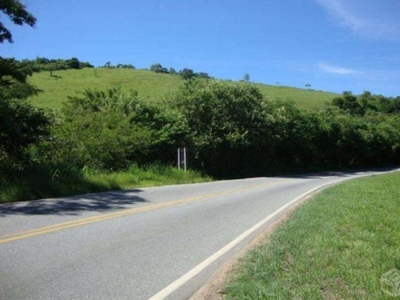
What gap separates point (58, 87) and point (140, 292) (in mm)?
73155

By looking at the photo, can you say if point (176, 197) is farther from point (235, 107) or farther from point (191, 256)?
point (235, 107)

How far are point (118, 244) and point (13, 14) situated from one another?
39.7 feet

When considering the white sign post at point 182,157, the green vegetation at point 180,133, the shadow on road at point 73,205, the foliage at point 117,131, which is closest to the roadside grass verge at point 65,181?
the green vegetation at point 180,133

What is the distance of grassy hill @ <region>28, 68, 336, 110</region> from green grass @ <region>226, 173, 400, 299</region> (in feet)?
184

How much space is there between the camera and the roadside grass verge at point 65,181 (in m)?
12.9

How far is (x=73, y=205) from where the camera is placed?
Answer: 451 inches

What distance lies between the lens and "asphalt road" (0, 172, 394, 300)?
5.38 metres

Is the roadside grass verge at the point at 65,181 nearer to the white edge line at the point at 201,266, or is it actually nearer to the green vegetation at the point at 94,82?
the white edge line at the point at 201,266

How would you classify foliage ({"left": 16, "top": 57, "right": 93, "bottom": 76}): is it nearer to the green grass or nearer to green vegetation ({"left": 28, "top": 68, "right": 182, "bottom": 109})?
green vegetation ({"left": 28, "top": 68, "right": 182, "bottom": 109})

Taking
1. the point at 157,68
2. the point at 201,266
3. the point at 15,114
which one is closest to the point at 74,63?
the point at 157,68

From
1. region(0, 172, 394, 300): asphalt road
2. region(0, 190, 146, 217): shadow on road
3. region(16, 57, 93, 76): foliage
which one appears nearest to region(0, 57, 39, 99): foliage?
region(0, 190, 146, 217): shadow on road

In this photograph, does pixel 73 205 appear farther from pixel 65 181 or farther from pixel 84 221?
pixel 65 181

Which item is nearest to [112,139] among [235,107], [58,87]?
[235,107]

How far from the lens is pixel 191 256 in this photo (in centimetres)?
698
